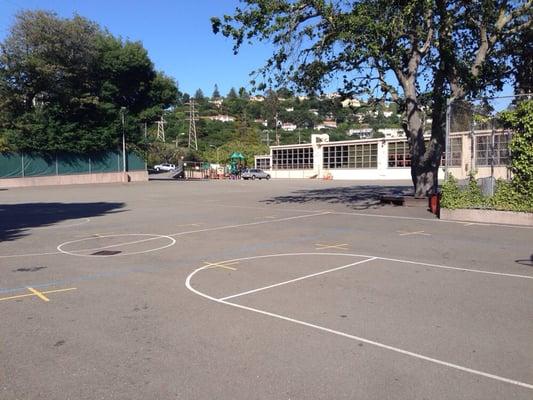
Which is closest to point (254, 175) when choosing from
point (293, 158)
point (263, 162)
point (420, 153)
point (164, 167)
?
point (293, 158)

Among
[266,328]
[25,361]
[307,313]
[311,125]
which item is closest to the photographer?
[25,361]

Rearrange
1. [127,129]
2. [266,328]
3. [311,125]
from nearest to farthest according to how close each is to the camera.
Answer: [266,328]
[127,129]
[311,125]

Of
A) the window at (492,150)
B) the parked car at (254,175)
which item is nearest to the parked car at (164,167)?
the parked car at (254,175)

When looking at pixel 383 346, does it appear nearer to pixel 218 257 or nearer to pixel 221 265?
pixel 221 265

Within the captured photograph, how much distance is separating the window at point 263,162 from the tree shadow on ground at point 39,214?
2017 inches

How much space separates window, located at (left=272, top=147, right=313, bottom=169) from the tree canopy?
20.6m

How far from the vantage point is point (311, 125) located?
141 meters

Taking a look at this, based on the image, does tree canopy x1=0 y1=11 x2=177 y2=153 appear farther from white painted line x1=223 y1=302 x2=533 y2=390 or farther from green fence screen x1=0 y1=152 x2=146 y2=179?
white painted line x1=223 y1=302 x2=533 y2=390

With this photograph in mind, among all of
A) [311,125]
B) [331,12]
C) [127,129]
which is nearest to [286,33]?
[331,12]

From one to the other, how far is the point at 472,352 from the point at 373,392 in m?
1.45

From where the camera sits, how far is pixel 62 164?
48031 millimetres

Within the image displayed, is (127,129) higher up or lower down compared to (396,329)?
higher up

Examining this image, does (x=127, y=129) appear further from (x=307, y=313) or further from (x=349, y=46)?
(x=307, y=313)

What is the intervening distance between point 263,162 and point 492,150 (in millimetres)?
60353
